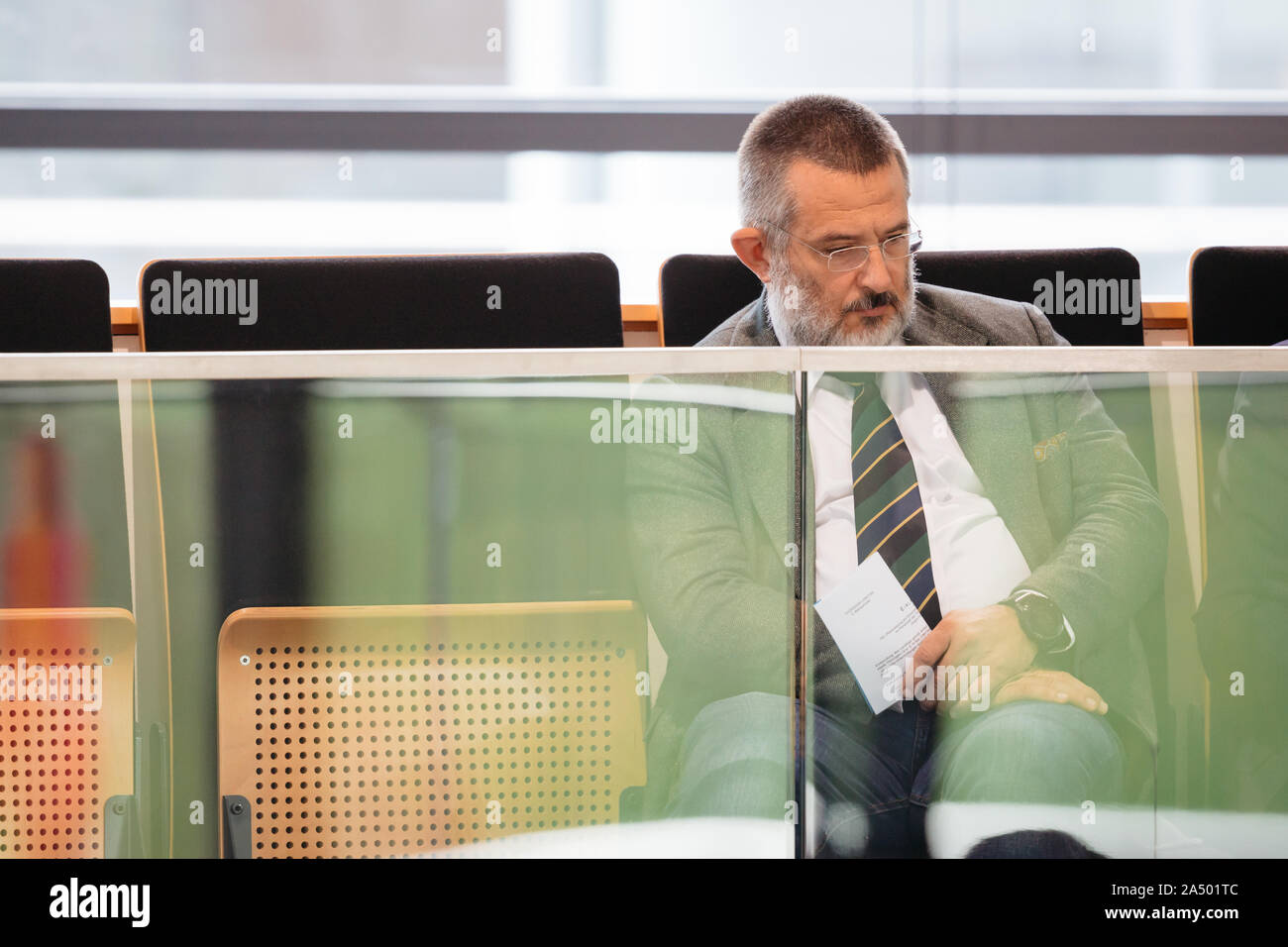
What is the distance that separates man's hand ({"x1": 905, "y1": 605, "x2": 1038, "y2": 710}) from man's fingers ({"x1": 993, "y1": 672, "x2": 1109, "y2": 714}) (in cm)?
1

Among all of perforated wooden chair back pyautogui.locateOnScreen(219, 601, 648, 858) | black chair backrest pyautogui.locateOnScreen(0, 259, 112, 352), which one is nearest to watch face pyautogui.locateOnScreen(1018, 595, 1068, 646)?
perforated wooden chair back pyautogui.locateOnScreen(219, 601, 648, 858)

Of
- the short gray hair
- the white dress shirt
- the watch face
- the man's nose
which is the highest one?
the short gray hair

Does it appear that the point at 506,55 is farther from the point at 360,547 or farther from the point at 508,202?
the point at 360,547

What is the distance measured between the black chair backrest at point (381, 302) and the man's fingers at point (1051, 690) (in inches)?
33.8

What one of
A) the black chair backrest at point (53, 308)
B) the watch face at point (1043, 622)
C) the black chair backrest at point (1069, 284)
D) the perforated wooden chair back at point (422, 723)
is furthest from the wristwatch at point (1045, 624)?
the black chair backrest at point (53, 308)

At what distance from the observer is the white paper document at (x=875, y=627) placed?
36.9 inches

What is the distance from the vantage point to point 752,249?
153 cm

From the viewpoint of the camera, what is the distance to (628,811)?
935 mm

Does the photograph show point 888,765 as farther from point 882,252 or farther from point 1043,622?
point 882,252

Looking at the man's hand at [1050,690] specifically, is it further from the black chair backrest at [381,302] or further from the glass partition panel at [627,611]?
the black chair backrest at [381,302]

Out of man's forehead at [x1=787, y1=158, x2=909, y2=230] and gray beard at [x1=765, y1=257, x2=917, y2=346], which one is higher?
man's forehead at [x1=787, y1=158, x2=909, y2=230]

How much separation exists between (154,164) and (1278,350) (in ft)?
9.52

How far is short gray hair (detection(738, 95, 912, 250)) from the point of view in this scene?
1.45 metres

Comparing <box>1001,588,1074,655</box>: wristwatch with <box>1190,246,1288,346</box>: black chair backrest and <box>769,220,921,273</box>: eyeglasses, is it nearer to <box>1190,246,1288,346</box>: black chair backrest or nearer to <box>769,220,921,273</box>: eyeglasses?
<box>769,220,921,273</box>: eyeglasses
